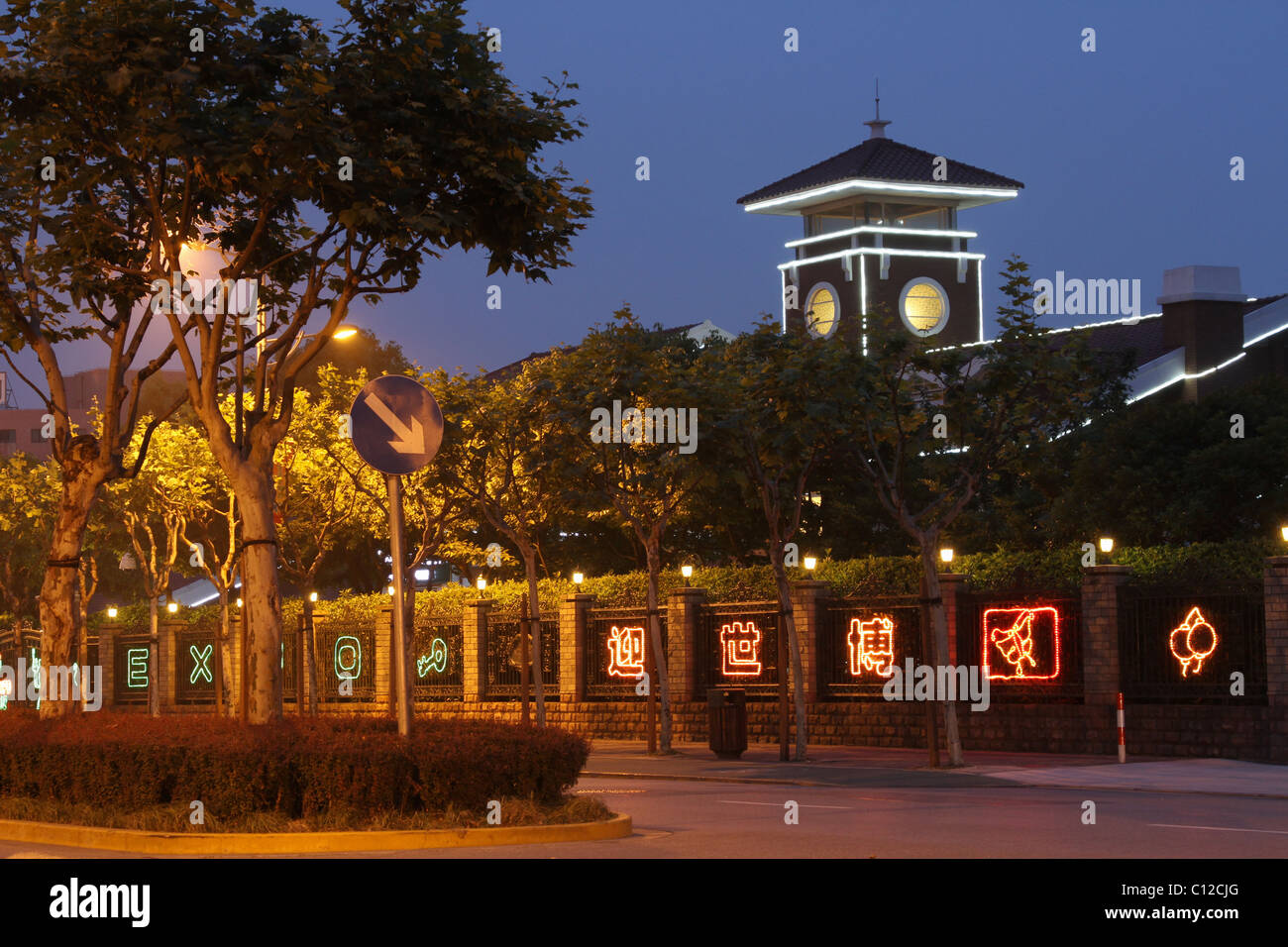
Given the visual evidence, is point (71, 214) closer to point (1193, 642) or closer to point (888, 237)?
point (1193, 642)

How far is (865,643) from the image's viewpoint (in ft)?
101

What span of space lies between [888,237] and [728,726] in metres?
44.4

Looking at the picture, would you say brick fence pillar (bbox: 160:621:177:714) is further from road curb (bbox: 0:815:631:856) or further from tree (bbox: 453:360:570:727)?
road curb (bbox: 0:815:631:856)

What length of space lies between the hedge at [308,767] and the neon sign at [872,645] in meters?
14.6

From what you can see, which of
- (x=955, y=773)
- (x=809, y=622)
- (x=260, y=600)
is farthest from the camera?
(x=809, y=622)

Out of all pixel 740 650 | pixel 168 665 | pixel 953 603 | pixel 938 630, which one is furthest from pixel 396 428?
pixel 168 665

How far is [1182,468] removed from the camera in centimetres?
4084

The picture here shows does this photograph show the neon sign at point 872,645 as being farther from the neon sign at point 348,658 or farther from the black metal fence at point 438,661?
the neon sign at point 348,658

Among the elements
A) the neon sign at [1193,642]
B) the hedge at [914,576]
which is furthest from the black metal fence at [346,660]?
the neon sign at [1193,642]

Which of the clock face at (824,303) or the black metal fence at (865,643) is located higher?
the clock face at (824,303)

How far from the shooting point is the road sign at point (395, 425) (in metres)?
14.3

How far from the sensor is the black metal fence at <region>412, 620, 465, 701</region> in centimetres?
4059

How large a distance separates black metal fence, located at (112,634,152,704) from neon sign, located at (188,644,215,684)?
1608 mm

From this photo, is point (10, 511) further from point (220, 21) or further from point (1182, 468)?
point (220, 21)
